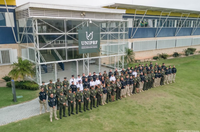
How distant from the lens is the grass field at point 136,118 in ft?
26.2

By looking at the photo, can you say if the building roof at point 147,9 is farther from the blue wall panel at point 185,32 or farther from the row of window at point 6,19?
the row of window at point 6,19

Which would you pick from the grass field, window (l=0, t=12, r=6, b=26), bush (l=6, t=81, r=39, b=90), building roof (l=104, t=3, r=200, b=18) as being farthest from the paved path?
building roof (l=104, t=3, r=200, b=18)

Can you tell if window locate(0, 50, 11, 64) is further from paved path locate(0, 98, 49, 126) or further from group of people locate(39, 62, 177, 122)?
group of people locate(39, 62, 177, 122)

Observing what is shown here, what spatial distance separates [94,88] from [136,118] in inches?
120

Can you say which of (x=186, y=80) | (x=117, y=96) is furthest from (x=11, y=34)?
(x=186, y=80)

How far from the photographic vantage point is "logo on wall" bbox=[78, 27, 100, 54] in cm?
1370

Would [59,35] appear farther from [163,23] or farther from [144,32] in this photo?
[163,23]

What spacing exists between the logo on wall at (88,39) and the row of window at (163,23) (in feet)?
36.8

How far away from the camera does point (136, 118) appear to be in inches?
353

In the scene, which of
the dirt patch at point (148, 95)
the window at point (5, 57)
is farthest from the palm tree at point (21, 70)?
the dirt patch at point (148, 95)

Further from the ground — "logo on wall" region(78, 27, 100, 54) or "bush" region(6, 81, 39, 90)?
"logo on wall" region(78, 27, 100, 54)

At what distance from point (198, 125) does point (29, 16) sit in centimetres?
1264

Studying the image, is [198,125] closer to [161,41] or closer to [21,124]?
[21,124]

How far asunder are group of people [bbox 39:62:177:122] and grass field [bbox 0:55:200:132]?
55cm
